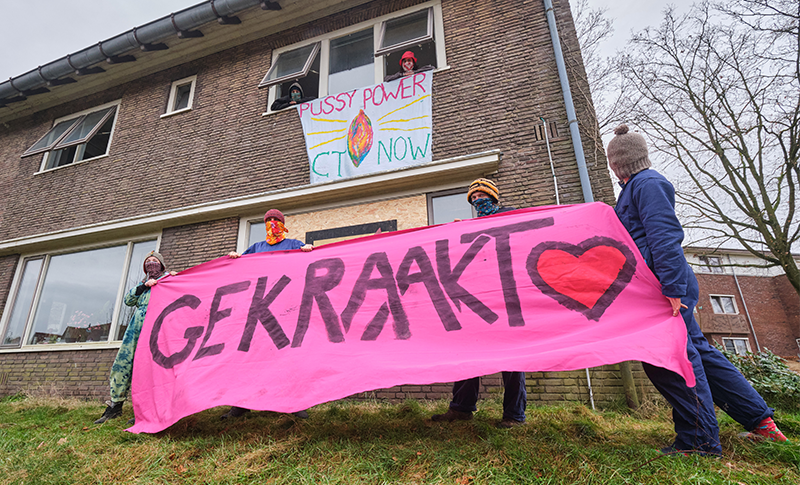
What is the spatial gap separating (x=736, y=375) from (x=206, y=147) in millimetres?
8286

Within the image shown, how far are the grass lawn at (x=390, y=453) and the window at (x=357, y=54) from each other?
562 centimetres

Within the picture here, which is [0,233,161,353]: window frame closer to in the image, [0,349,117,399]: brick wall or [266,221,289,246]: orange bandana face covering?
[0,349,117,399]: brick wall

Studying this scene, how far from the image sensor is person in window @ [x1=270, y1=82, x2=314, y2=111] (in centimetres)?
720

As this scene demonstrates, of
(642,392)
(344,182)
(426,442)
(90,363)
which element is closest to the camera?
(426,442)

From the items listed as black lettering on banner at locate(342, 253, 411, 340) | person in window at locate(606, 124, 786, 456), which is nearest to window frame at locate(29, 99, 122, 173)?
black lettering on banner at locate(342, 253, 411, 340)

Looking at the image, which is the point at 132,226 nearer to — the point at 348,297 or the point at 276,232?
the point at 276,232

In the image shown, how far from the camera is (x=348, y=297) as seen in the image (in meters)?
3.37

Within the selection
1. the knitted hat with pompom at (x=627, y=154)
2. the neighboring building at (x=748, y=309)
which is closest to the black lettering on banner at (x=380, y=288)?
the knitted hat with pompom at (x=627, y=154)

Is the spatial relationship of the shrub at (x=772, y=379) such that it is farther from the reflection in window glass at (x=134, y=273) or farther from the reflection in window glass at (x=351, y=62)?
the reflection in window glass at (x=134, y=273)

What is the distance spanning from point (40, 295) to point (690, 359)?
36.1ft

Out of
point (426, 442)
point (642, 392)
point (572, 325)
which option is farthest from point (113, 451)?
point (642, 392)

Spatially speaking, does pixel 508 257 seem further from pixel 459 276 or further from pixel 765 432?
pixel 765 432

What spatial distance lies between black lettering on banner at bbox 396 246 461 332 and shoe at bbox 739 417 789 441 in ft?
6.05

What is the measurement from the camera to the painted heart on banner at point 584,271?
2725 millimetres
